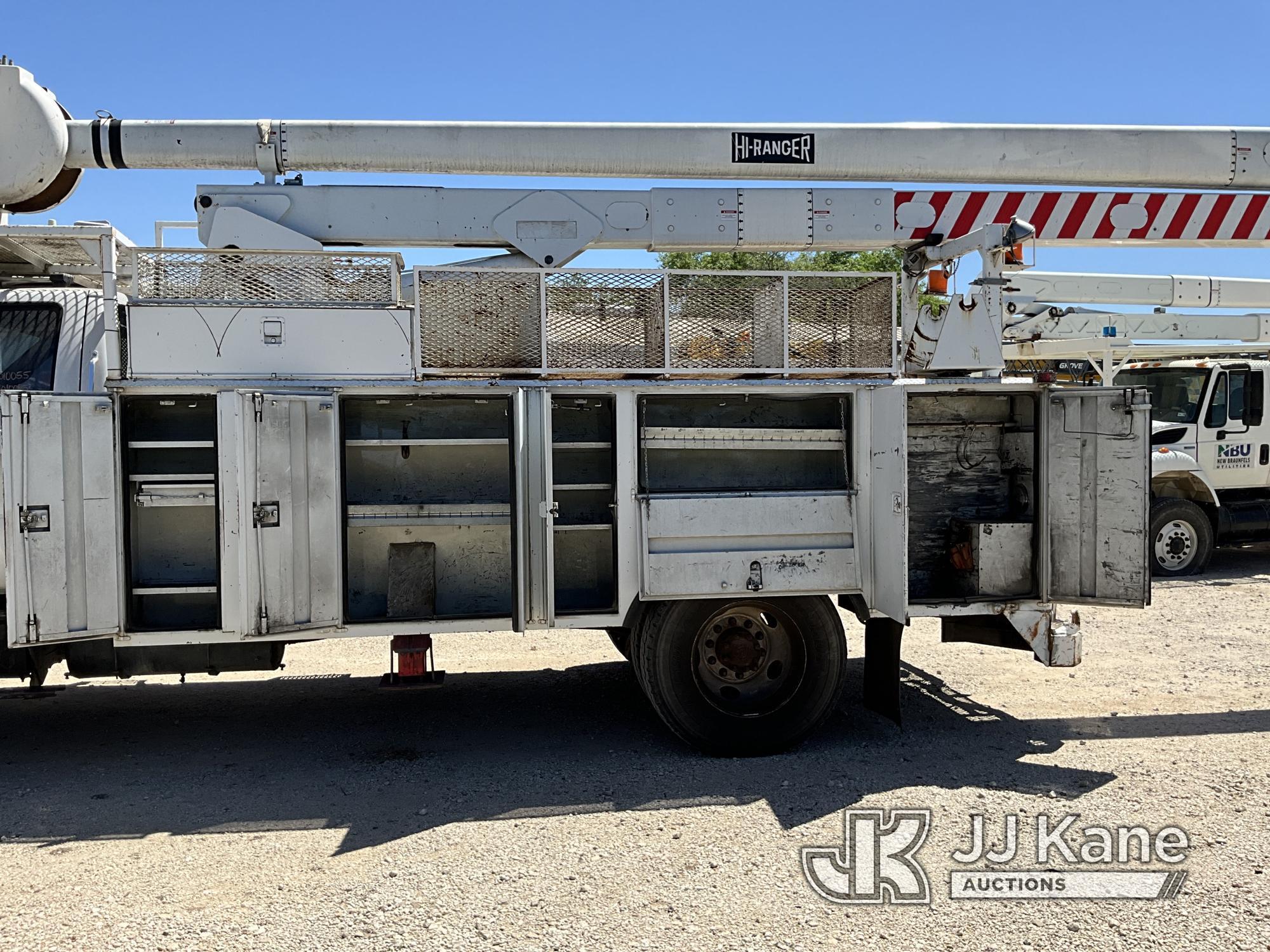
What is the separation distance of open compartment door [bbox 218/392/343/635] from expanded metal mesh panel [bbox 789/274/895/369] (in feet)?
8.71

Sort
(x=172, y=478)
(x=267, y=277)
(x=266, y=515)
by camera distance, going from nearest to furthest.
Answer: (x=266, y=515)
(x=172, y=478)
(x=267, y=277)

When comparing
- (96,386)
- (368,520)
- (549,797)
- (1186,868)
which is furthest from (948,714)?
(96,386)

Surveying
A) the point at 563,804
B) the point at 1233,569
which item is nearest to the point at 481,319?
the point at 563,804

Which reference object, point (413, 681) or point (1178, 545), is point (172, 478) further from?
point (1178, 545)

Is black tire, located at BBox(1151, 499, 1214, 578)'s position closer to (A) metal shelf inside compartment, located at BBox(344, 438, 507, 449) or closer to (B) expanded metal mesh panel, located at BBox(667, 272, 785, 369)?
(B) expanded metal mesh panel, located at BBox(667, 272, 785, 369)

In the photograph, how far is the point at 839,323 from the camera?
562 centimetres

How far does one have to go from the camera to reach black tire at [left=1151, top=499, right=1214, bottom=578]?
11305 mm

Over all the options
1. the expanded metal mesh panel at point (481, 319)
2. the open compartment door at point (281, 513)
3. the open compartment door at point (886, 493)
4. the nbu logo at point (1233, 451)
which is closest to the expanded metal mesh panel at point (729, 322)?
the open compartment door at point (886, 493)

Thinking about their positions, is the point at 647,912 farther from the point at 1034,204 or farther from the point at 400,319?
the point at 1034,204

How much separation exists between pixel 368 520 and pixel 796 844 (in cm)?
285

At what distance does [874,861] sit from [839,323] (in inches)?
117

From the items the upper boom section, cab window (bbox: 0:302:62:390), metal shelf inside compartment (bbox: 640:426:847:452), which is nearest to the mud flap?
metal shelf inside compartment (bbox: 640:426:847:452)

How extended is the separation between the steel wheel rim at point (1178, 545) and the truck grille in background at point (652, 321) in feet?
25.0

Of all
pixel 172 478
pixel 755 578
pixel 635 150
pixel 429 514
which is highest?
pixel 635 150
